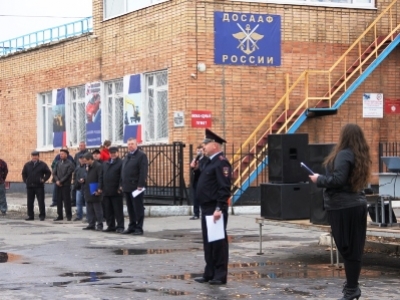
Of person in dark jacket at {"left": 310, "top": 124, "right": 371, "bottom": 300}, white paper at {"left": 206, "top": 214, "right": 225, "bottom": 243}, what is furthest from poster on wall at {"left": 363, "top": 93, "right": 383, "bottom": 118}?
person in dark jacket at {"left": 310, "top": 124, "right": 371, "bottom": 300}

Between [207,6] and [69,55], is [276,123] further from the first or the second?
[69,55]

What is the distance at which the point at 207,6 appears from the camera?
24.9 meters

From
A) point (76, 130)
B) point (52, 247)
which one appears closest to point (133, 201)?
point (52, 247)

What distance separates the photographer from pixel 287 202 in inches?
575

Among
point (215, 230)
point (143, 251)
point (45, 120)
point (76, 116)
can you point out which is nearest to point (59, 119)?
point (76, 116)

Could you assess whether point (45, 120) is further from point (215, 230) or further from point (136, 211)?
point (215, 230)

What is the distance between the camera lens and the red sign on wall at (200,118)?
24578 mm

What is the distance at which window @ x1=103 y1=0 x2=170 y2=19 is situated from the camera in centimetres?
2705

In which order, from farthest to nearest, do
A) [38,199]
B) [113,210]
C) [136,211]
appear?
[38,199] < [113,210] < [136,211]

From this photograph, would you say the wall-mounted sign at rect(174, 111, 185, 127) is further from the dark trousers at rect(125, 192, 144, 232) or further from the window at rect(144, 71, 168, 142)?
the dark trousers at rect(125, 192, 144, 232)

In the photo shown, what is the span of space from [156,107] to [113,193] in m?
7.11

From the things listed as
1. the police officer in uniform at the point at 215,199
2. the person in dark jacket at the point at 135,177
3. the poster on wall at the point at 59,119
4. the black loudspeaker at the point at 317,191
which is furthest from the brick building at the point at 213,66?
the police officer in uniform at the point at 215,199

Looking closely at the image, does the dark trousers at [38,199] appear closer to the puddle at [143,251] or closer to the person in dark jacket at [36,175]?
the person in dark jacket at [36,175]

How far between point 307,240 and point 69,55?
51.5 ft
